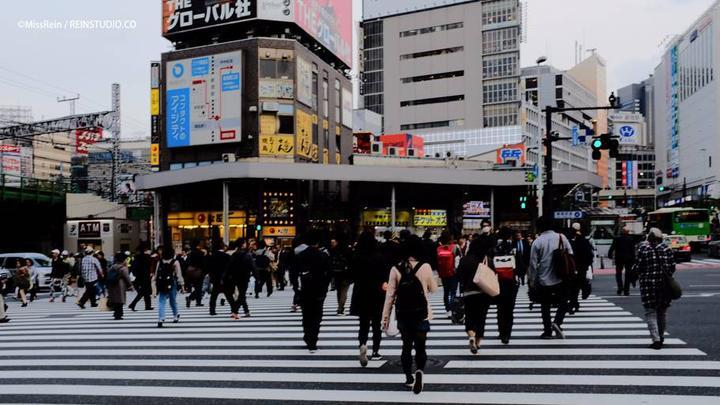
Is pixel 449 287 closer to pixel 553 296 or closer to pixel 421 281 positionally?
pixel 553 296

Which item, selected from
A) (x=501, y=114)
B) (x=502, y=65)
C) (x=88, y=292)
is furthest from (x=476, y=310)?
(x=502, y=65)

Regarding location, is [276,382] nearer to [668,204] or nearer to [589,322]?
[589,322]

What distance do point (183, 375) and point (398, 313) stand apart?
10.0 feet

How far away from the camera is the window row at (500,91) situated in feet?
311

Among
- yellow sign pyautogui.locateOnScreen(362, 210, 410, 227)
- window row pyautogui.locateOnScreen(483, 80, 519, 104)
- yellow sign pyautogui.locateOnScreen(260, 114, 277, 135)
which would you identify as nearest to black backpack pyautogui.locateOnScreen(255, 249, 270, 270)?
yellow sign pyautogui.locateOnScreen(260, 114, 277, 135)

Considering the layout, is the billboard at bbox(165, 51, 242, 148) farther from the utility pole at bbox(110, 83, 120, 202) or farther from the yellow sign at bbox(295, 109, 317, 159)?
the yellow sign at bbox(295, 109, 317, 159)

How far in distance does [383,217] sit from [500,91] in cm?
5110

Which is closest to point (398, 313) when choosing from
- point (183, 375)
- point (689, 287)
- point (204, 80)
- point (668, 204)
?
point (183, 375)

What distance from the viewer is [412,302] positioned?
23.2 feet

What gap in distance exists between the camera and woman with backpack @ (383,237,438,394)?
22.8 ft

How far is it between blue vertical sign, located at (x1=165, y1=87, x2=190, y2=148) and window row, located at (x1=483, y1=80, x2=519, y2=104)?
57088 millimetres

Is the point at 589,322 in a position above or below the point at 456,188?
below

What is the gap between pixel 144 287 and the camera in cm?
1812

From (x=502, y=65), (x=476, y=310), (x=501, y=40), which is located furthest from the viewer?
(x=502, y=65)
